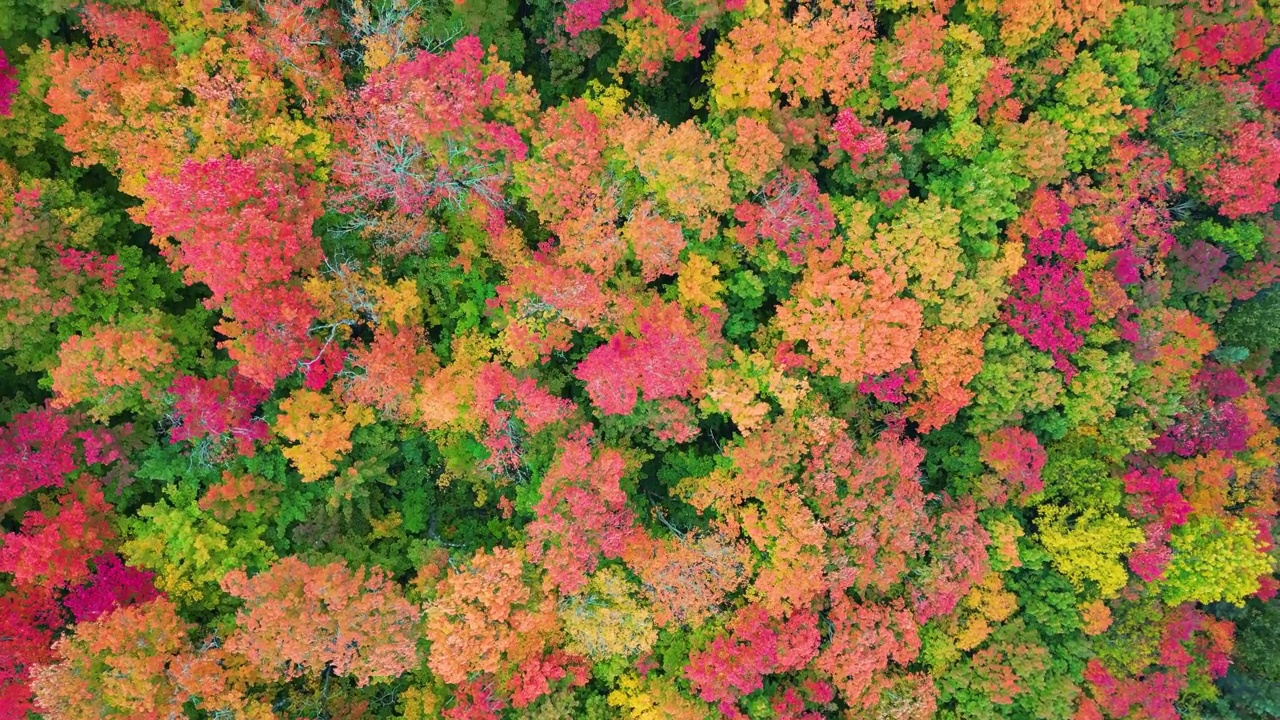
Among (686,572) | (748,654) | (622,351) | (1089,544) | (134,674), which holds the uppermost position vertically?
(622,351)

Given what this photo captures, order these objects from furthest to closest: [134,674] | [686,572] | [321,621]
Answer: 1. [686,572]
2. [321,621]
3. [134,674]

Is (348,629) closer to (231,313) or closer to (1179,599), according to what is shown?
(231,313)

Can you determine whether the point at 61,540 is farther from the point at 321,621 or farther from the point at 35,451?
the point at 321,621

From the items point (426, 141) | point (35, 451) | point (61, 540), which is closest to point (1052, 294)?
point (426, 141)

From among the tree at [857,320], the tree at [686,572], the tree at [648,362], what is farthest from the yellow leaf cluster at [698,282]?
the tree at [686,572]

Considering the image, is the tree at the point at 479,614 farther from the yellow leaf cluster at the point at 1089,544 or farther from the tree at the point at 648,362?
the yellow leaf cluster at the point at 1089,544

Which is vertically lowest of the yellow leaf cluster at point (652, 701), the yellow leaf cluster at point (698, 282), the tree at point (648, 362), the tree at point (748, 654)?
the yellow leaf cluster at point (652, 701)

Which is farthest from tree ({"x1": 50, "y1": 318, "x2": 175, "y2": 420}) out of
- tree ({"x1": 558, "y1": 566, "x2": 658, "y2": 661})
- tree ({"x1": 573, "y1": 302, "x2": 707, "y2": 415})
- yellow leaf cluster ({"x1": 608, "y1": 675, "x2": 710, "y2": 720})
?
yellow leaf cluster ({"x1": 608, "y1": 675, "x2": 710, "y2": 720})

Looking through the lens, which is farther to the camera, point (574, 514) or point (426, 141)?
point (574, 514)

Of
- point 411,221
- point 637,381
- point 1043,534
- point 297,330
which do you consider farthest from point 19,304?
point 1043,534

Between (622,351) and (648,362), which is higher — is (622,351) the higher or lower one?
the lower one
